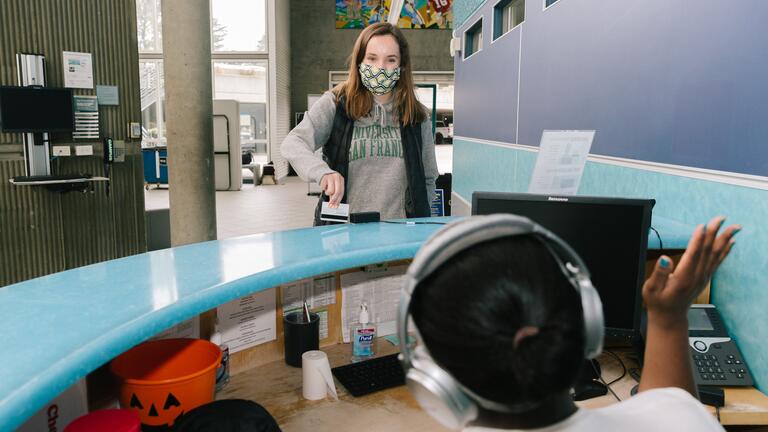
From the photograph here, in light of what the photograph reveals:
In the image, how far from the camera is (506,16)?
4621mm

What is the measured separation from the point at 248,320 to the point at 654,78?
1.74 m

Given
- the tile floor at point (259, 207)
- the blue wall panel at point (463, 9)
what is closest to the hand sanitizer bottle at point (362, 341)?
the blue wall panel at point (463, 9)

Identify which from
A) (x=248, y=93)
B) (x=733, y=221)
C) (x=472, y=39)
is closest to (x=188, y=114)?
(x=472, y=39)

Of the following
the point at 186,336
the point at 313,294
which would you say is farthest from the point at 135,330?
the point at 313,294

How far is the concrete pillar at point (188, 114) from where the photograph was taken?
177 inches

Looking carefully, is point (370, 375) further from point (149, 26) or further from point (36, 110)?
point (149, 26)

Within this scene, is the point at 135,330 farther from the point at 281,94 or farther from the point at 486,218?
the point at 281,94

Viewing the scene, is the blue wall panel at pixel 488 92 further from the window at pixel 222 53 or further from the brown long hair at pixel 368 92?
the window at pixel 222 53

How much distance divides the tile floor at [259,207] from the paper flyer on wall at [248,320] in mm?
4586

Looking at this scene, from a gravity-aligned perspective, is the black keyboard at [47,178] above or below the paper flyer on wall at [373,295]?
above

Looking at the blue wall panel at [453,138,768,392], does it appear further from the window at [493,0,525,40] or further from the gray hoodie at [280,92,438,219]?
the window at [493,0,525,40]

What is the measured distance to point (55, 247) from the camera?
428 cm

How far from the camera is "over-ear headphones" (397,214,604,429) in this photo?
1.77 ft

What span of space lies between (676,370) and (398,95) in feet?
5.19
